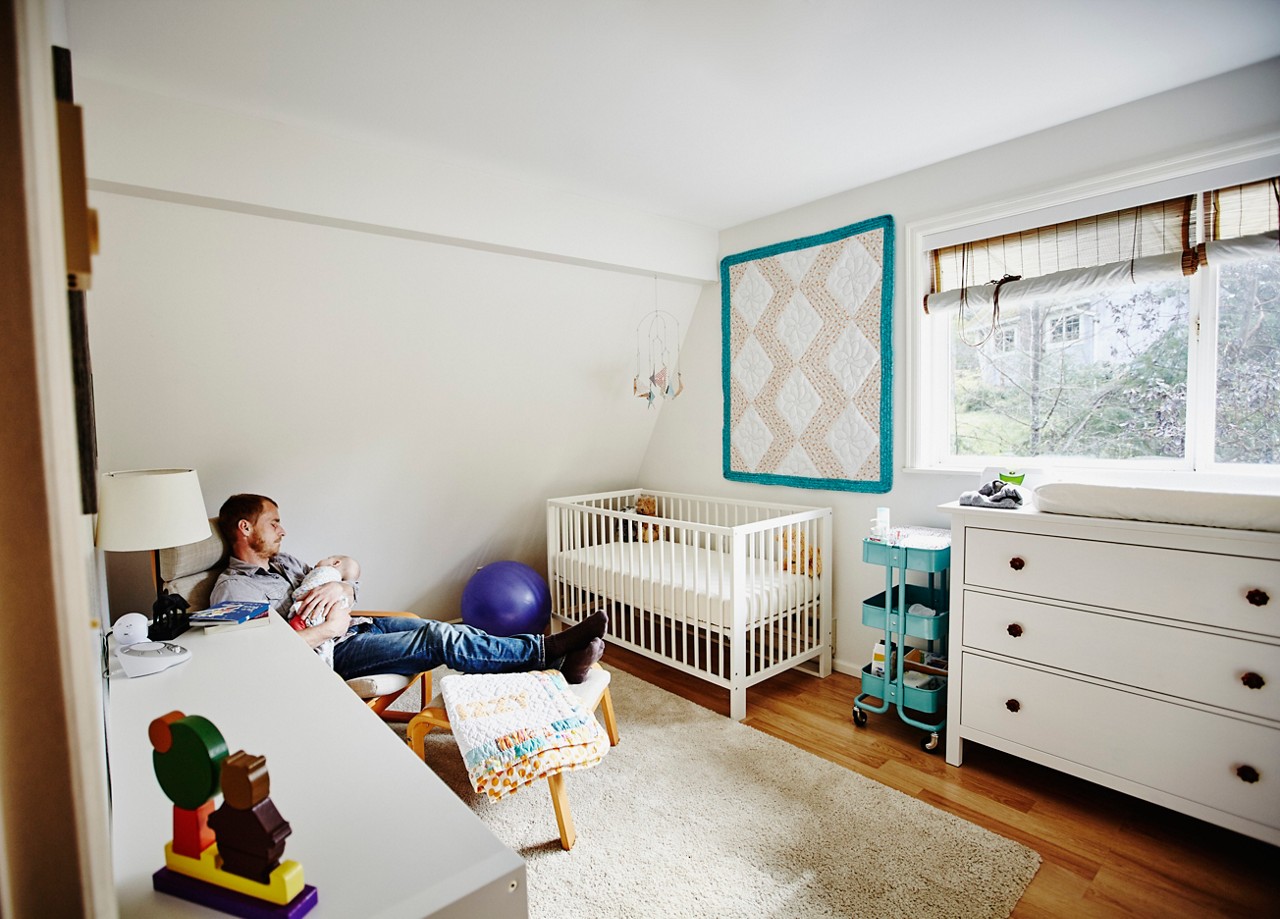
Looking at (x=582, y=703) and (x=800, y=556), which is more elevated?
(x=800, y=556)

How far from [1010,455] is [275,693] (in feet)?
9.16

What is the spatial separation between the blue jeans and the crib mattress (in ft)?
2.59

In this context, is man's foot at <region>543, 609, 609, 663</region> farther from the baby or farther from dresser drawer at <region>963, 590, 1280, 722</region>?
dresser drawer at <region>963, 590, 1280, 722</region>

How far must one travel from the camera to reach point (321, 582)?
99.4 inches

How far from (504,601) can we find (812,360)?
200 cm

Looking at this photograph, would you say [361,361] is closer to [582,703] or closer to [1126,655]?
[582,703]

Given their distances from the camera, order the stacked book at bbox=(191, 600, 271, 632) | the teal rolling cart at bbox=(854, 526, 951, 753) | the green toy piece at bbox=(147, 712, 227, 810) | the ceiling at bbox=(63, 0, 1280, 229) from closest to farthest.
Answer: the green toy piece at bbox=(147, 712, 227, 810), the ceiling at bbox=(63, 0, 1280, 229), the stacked book at bbox=(191, 600, 271, 632), the teal rolling cart at bbox=(854, 526, 951, 753)

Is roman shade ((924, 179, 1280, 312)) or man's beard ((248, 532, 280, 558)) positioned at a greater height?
roman shade ((924, 179, 1280, 312))

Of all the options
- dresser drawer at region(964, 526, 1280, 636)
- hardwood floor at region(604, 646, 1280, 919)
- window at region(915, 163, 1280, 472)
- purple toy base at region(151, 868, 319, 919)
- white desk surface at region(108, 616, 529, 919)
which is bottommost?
hardwood floor at region(604, 646, 1280, 919)

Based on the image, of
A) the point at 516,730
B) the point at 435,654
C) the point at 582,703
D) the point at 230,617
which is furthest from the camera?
the point at 435,654

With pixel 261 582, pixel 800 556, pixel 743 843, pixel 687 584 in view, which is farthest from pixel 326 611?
pixel 800 556

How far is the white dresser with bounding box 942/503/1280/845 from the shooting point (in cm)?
177

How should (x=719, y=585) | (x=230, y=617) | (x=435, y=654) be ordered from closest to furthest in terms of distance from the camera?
(x=230, y=617) < (x=435, y=654) < (x=719, y=585)

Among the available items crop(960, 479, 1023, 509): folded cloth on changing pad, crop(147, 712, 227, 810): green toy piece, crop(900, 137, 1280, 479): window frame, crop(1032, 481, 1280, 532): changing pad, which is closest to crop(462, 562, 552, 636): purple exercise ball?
crop(900, 137, 1280, 479): window frame
